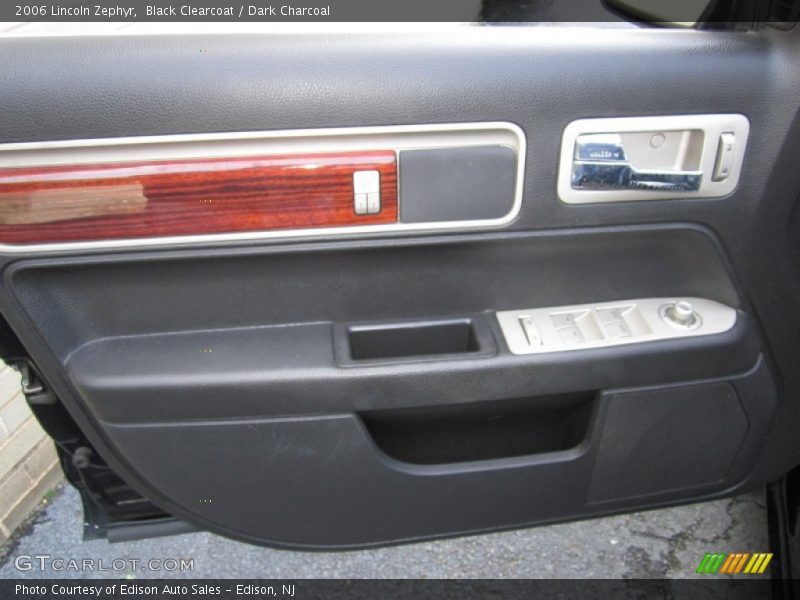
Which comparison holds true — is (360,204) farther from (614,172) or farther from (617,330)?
(617,330)

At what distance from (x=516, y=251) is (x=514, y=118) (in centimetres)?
22

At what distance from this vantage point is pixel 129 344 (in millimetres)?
1062

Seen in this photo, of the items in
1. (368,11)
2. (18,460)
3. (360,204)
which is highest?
(368,11)

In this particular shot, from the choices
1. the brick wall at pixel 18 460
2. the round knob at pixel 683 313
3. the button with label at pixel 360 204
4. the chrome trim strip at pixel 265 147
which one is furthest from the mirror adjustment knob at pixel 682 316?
the brick wall at pixel 18 460

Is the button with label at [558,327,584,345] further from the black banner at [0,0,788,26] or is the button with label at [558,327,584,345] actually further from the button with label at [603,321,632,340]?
the black banner at [0,0,788,26]

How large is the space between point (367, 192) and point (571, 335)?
0.44 metres

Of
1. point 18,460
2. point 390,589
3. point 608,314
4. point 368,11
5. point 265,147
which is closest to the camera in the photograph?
point 265,147

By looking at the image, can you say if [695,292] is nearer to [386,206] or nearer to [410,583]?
[386,206]

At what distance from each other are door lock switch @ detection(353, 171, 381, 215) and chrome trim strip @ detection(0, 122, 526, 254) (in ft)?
0.09

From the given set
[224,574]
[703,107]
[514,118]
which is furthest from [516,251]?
[224,574]

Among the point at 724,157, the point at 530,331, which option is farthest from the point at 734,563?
the point at 724,157

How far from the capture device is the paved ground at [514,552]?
156 cm

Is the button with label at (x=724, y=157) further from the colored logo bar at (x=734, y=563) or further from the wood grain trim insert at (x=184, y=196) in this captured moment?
the colored logo bar at (x=734, y=563)

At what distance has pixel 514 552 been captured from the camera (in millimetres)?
1594
